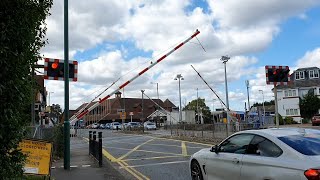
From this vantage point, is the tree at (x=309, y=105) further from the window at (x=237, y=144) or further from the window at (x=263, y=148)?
the window at (x=263, y=148)

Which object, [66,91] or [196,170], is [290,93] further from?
[196,170]

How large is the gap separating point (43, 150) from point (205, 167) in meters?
3.88

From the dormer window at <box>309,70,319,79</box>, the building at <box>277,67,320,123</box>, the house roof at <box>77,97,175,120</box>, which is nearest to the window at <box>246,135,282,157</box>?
the building at <box>277,67,320,123</box>

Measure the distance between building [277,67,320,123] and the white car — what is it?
239 feet

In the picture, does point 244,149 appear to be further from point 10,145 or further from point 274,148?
point 10,145

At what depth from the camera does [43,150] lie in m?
9.50

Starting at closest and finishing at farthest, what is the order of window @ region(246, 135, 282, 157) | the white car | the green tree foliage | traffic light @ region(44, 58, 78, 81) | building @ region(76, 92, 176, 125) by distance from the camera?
1. the green tree foliage
2. the white car
3. window @ region(246, 135, 282, 157)
4. traffic light @ region(44, 58, 78, 81)
5. building @ region(76, 92, 176, 125)

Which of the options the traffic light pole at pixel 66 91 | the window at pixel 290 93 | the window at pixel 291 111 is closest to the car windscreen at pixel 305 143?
the traffic light pole at pixel 66 91

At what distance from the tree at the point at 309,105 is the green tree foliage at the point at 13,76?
6858 centimetres

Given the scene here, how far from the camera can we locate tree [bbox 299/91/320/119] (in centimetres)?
6806

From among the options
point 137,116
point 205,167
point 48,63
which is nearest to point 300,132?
point 205,167

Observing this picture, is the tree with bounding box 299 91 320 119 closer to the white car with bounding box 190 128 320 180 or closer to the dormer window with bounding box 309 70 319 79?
the dormer window with bounding box 309 70 319 79

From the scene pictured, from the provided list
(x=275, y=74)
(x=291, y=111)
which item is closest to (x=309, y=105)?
(x=291, y=111)

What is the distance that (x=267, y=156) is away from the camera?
659 cm
